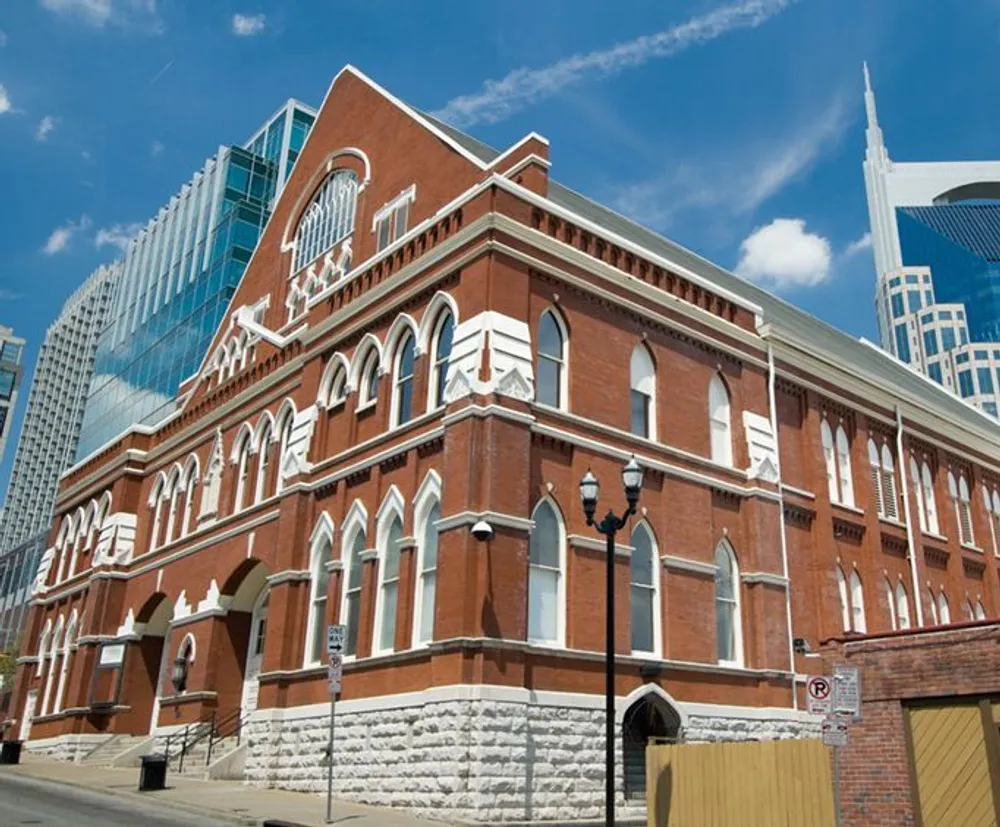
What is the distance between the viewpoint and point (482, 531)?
17656 millimetres

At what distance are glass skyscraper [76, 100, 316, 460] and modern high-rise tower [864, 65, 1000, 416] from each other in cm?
11625

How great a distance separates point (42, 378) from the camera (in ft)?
593

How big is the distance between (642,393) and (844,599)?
832 centimetres

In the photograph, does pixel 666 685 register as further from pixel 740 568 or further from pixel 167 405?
pixel 167 405

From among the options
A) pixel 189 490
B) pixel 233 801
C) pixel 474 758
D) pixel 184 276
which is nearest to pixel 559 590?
pixel 474 758

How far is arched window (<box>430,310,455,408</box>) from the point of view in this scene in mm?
21016

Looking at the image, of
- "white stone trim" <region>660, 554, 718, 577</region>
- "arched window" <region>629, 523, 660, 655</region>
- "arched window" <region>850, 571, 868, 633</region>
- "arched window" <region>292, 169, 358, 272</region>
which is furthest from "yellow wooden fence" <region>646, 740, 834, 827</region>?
"arched window" <region>292, 169, 358, 272</region>

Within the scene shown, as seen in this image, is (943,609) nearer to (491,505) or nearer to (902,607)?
(902,607)

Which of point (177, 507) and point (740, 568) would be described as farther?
point (177, 507)

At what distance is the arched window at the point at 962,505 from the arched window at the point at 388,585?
19.8 meters

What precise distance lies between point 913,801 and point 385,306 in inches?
590

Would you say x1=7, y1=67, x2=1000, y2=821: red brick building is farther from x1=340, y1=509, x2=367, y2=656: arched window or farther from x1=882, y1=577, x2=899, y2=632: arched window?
x1=882, y1=577, x2=899, y2=632: arched window

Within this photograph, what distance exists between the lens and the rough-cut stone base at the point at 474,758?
1666 centimetres

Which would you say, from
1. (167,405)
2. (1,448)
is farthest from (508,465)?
(1,448)
